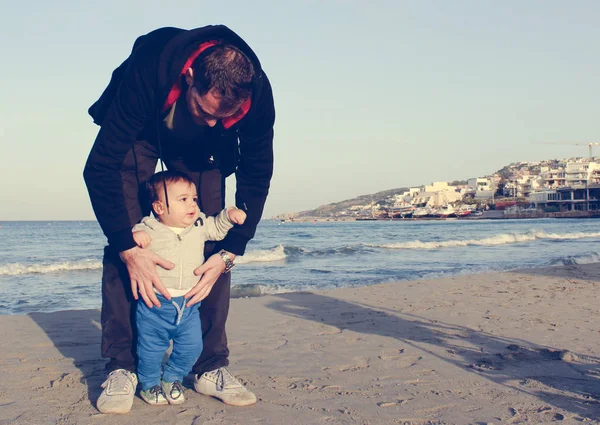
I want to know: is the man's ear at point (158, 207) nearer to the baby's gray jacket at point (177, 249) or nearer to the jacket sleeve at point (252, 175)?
the baby's gray jacket at point (177, 249)

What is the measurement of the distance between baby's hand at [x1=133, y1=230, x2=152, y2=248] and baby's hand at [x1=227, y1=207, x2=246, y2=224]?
423 mm

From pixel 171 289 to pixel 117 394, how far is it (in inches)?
21.3

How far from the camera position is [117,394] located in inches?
106

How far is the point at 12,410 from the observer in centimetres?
279

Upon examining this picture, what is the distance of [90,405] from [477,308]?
175 inches

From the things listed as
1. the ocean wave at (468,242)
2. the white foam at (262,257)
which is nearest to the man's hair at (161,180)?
the white foam at (262,257)

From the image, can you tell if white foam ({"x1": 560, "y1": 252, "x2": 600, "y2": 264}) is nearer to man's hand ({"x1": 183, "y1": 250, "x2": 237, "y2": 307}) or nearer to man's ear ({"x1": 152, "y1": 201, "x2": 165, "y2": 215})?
man's hand ({"x1": 183, "y1": 250, "x2": 237, "y2": 307})

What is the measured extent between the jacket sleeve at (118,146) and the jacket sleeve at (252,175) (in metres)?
0.49

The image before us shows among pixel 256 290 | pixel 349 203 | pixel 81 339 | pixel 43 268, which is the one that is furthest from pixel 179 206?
pixel 349 203

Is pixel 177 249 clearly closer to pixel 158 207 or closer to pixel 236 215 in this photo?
pixel 158 207

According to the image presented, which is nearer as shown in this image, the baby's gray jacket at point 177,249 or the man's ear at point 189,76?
the man's ear at point 189,76

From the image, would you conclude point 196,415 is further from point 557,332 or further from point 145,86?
point 557,332

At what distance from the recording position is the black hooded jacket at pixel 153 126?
2.44 meters

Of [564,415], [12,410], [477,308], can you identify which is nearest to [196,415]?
[12,410]
